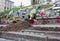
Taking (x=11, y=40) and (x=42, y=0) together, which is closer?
(x=11, y=40)

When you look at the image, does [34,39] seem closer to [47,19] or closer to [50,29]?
[50,29]

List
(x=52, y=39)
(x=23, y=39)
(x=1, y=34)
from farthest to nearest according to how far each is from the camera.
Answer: (x=1, y=34)
(x=23, y=39)
(x=52, y=39)

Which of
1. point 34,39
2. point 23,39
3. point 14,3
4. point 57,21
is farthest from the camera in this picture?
point 14,3

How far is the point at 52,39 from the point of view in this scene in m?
8.98

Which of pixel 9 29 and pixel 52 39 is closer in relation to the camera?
pixel 52 39

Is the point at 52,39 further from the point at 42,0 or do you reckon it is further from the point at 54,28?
the point at 42,0

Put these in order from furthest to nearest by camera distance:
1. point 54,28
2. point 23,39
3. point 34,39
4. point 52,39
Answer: point 54,28 < point 23,39 < point 34,39 < point 52,39

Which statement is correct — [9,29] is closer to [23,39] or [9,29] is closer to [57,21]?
[23,39]

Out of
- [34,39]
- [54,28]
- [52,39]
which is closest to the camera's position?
[52,39]

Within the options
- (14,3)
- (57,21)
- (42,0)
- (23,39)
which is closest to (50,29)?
(23,39)

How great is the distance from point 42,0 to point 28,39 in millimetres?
32715

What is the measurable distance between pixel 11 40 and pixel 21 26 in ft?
7.69

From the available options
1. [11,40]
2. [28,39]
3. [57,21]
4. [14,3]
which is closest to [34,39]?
[28,39]

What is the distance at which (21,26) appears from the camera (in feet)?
45.1
